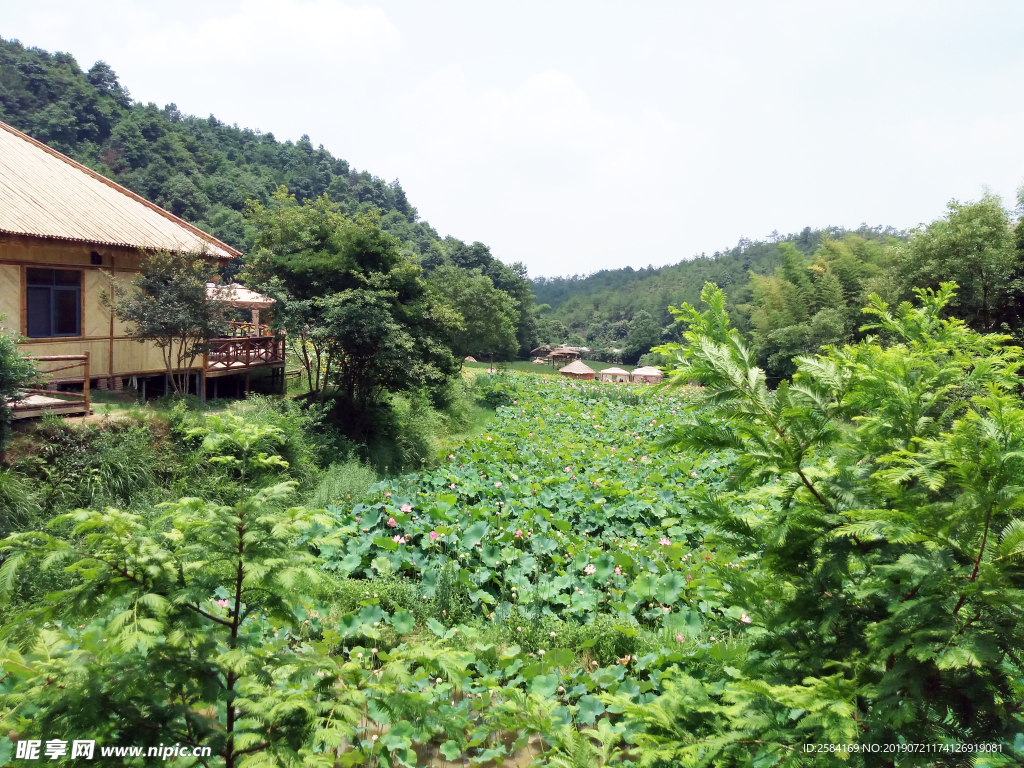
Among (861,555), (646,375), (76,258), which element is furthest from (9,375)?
(646,375)

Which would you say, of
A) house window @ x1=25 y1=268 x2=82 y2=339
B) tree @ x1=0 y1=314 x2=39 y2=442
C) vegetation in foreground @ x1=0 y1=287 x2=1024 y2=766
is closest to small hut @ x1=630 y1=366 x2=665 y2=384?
house window @ x1=25 y1=268 x2=82 y2=339

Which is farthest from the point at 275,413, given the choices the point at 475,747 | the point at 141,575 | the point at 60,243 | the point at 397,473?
the point at 141,575

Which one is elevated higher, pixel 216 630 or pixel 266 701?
pixel 216 630

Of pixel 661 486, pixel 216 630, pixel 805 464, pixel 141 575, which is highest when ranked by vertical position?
pixel 805 464

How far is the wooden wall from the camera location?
9.70 m

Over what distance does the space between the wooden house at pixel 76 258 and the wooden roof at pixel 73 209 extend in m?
0.02

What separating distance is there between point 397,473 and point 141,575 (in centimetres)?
1071

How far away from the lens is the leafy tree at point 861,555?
1791mm

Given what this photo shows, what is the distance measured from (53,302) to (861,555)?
12856 mm

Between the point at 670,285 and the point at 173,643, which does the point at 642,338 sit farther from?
the point at 173,643

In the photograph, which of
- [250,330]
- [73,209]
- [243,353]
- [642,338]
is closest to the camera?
[73,209]

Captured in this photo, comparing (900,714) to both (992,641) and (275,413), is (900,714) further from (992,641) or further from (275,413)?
(275,413)

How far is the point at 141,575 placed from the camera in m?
2.24

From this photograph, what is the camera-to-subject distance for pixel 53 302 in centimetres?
1048
